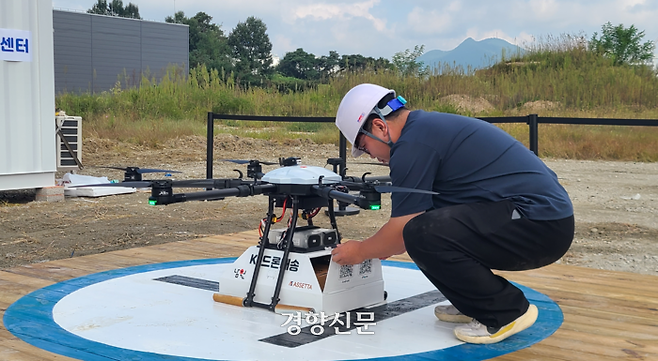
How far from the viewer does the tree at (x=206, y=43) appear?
42625mm

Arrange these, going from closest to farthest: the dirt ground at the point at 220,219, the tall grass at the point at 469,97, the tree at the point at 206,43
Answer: the dirt ground at the point at 220,219
the tall grass at the point at 469,97
the tree at the point at 206,43

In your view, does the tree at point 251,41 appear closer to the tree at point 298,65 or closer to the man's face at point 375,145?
the tree at point 298,65

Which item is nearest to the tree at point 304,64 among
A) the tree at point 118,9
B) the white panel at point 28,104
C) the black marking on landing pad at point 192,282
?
the tree at point 118,9

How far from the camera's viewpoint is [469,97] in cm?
1734

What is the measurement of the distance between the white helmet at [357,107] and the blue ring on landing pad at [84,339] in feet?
3.15

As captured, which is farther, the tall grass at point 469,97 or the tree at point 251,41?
the tree at point 251,41

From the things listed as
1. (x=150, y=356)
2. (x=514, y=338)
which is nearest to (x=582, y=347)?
(x=514, y=338)

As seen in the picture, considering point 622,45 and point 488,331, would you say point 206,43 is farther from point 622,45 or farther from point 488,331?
point 488,331

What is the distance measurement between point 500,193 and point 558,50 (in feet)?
56.8

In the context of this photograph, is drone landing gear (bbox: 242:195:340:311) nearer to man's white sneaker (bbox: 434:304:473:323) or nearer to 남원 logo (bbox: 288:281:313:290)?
남원 logo (bbox: 288:281:313:290)

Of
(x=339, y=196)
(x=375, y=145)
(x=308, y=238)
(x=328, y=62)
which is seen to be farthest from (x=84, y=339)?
(x=328, y=62)

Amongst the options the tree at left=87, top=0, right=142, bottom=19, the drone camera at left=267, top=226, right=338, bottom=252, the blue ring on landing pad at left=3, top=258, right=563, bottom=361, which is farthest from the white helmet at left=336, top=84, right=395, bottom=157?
the tree at left=87, top=0, right=142, bottom=19

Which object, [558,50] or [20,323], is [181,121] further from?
[20,323]

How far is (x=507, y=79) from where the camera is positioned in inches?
696
